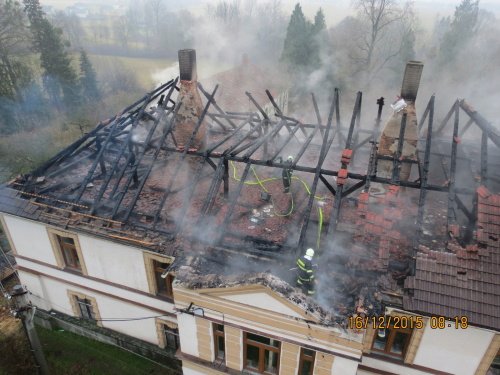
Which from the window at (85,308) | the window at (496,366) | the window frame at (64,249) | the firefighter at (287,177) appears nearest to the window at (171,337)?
the window at (85,308)

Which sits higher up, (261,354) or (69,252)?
(69,252)

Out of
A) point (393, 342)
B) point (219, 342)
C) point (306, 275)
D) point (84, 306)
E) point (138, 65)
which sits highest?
point (306, 275)

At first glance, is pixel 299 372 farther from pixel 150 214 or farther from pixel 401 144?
pixel 401 144

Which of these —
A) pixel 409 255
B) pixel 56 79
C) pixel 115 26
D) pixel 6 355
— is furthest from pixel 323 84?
pixel 115 26

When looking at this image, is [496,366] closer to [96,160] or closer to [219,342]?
[219,342]

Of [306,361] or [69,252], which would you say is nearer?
[306,361]

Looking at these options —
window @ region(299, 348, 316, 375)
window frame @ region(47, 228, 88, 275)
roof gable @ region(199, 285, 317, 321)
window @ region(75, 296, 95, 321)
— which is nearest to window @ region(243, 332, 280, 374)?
window @ region(299, 348, 316, 375)

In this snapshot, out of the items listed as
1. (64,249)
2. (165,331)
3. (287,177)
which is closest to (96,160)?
(64,249)

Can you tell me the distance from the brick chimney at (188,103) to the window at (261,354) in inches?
289

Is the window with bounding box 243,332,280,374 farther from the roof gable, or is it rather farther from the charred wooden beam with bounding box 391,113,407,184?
the charred wooden beam with bounding box 391,113,407,184

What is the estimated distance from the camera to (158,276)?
42.0ft

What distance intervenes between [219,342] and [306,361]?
2.59m

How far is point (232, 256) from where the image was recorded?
33.6 feet

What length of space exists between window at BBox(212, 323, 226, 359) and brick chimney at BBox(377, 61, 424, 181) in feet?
25.5
